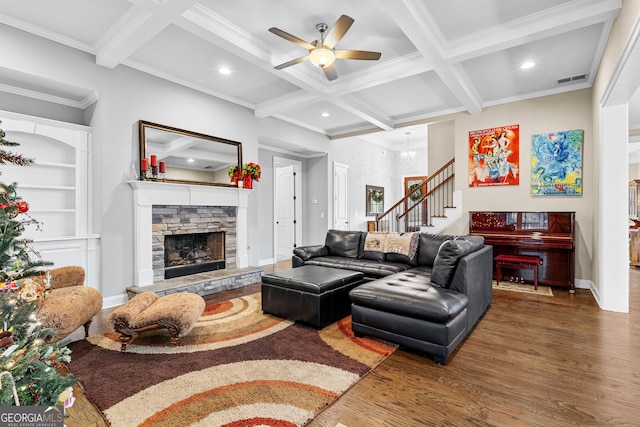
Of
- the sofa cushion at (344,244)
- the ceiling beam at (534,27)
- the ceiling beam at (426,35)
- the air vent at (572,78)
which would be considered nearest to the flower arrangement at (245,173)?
the sofa cushion at (344,244)

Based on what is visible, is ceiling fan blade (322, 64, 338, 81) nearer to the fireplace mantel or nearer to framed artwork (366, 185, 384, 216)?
the fireplace mantel

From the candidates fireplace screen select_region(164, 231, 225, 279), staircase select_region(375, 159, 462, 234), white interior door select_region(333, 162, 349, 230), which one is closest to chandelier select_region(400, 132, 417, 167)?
staircase select_region(375, 159, 462, 234)

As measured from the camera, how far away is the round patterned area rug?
72.3 inches

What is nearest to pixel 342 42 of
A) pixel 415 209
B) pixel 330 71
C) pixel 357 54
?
pixel 330 71

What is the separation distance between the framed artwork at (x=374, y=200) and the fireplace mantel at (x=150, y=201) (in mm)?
4679

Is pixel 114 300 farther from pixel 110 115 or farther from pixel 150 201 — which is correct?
pixel 110 115

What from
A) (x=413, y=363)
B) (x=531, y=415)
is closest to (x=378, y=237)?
(x=413, y=363)

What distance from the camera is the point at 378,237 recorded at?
4688mm

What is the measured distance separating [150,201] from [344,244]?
2.75m

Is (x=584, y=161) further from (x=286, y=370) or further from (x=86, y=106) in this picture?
(x=86, y=106)

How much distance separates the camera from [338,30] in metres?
2.85

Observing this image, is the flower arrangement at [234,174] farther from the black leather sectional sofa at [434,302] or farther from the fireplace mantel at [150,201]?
the black leather sectional sofa at [434,302]

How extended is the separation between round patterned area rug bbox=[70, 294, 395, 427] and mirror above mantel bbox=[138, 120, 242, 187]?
235 cm

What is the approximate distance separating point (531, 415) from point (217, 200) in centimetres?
446
